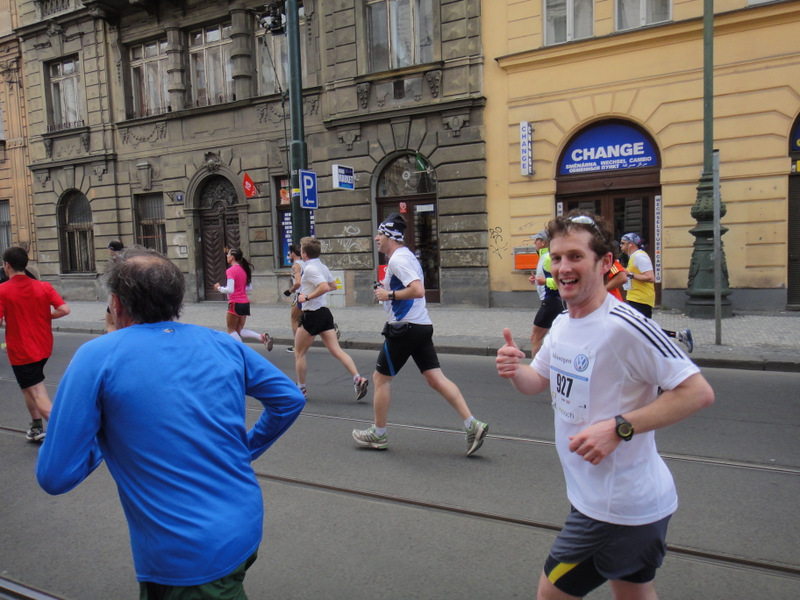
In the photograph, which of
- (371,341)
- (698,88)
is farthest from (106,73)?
(698,88)

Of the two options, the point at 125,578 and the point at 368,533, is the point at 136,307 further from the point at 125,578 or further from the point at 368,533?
the point at 368,533

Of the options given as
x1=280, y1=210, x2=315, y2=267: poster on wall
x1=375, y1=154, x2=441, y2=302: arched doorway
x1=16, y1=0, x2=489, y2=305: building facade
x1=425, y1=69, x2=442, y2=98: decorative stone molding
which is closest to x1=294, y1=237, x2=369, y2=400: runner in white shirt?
x1=16, y1=0, x2=489, y2=305: building facade

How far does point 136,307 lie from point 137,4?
19783mm

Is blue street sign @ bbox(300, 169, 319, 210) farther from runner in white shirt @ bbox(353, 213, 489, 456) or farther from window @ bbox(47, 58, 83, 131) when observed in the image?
window @ bbox(47, 58, 83, 131)

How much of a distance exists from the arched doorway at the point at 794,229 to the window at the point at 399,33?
7.84 m

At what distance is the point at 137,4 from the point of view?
18422 mm

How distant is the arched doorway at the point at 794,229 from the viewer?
11984 millimetres

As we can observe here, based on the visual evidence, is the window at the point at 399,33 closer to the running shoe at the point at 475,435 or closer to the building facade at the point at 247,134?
the building facade at the point at 247,134

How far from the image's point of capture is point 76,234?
69.6 feet

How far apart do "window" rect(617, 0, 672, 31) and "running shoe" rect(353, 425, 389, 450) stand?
1146cm

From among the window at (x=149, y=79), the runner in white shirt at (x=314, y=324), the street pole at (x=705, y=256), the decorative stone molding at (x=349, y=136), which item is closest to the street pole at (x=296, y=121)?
the decorative stone molding at (x=349, y=136)

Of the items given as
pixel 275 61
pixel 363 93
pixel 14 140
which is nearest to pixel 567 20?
pixel 363 93

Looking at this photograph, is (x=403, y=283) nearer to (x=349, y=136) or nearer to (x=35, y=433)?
(x=35, y=433)

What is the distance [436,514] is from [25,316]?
3.88 m
